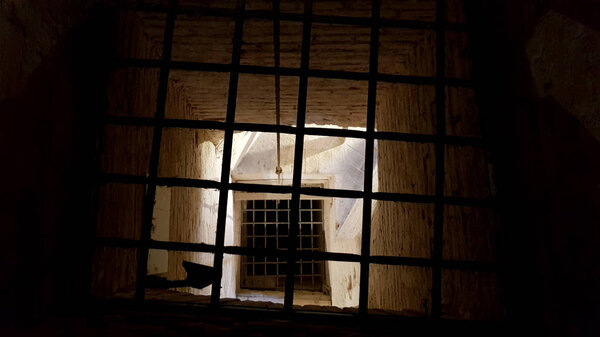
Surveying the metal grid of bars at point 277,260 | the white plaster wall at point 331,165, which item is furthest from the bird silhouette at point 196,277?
the metal grid of bars at point 277,260

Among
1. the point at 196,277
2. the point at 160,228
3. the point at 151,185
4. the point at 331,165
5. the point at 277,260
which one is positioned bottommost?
the point at 277,260

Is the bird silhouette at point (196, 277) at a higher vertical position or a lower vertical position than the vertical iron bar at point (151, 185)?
lower

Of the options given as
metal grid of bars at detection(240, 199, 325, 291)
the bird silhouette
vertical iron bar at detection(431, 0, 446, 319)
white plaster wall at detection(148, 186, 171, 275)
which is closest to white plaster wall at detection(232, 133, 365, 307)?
metal grid of bars at detection(240, 199, 325, 291)

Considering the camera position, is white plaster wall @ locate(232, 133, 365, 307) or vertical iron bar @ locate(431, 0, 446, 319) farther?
white plaster wall @ locate(232, 133, 365, 307)

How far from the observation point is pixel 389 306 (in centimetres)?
277

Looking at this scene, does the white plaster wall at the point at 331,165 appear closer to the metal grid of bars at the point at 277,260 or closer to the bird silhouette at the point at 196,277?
the metal grid of bars at the point at 277,260

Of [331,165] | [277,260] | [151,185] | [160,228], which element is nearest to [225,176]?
[151,185]

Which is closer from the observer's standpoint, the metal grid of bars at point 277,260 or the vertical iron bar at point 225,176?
the vertical iron bar at point 225,176

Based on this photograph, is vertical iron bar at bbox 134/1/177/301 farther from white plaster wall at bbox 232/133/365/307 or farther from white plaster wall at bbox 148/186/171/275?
white plaster wall at bbox 232/133/365/307

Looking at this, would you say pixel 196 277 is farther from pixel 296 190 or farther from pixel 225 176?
pixel 296 190

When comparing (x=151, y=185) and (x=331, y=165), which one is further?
(x=331, y=165)

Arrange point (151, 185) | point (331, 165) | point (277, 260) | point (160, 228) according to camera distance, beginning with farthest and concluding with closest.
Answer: point (277, 260) → point (331, 165) → point (160, 228) → point (151, 185)

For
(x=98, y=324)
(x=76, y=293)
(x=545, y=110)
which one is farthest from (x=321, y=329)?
(x=545, y=110)

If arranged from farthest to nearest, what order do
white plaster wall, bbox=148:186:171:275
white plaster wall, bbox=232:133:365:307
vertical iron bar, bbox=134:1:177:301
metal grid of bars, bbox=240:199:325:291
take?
metal grid of bars, bbox=240:199:325:291, white plaster wall, bbox=232:133:365:307, white plaster wall, bbox=148:186:171:275, vertical iron bar, bbox=134:1:177:301
